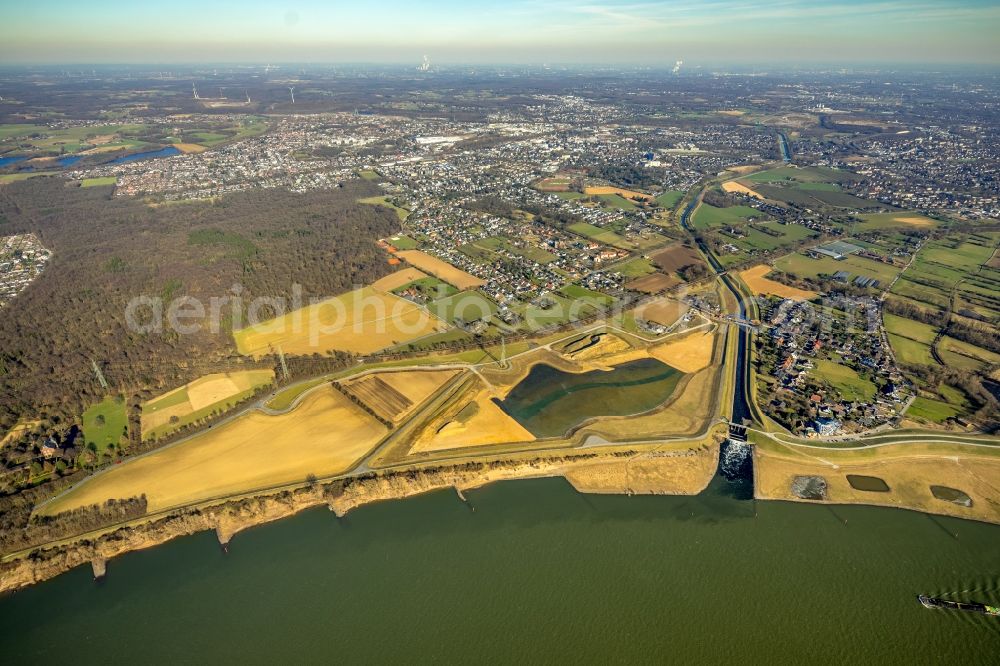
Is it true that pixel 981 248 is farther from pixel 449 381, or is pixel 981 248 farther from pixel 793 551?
pixel 449 381

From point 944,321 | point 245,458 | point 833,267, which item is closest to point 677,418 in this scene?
point 245,458

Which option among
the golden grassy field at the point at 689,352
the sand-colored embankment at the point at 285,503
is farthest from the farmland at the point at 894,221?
the sand-colored embankment at the point at 285,503

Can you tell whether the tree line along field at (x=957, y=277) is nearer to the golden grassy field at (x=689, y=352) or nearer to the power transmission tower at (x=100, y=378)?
the golden grassy field at (x=689, y=352)

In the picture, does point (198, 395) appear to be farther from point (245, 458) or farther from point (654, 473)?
point (654, 473)

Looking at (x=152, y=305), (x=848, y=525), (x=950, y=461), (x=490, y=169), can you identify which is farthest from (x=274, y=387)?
(x=490, y=169)

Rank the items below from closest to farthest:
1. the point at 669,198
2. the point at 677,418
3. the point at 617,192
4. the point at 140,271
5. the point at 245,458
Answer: the point at 245,458, the point at 677,418, the point at 140,271, the point at 669,198, the point at 617,192

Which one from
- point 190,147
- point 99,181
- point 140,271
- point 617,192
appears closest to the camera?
point 140,271

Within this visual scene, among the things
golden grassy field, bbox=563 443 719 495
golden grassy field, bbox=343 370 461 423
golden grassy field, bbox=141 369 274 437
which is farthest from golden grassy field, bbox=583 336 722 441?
golden grassy field, bbox=141 369 274 437
